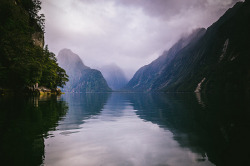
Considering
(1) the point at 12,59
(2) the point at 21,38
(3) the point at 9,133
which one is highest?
Answer: (2) the point at 21,38

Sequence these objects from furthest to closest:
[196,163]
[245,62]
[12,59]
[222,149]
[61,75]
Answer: [245,62] → [61,75] → [12,59] → [222,149] → [196,163]

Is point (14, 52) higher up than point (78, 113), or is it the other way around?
point (14, 52)

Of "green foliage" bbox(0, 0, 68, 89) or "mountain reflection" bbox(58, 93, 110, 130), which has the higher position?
"green foliage" bbox(0, 0, 68, 89)

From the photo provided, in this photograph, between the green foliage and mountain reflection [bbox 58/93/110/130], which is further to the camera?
the green foliage

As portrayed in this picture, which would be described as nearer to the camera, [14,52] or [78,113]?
[78,113]

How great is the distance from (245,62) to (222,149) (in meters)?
201

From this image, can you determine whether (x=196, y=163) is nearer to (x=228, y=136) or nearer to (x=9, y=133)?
(x=228, y=136)

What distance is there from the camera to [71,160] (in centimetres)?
603

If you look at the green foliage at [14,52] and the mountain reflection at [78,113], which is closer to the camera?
the mountain reflection at [78,113]

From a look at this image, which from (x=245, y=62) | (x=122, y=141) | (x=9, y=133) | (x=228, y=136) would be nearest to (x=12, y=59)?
(x=9, y=133)

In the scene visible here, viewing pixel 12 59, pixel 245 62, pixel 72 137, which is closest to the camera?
pixel 72 137

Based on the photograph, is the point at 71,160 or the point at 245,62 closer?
the point at 71,160

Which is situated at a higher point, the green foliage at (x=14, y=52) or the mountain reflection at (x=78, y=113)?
the green foliage at (x=14, y=52)

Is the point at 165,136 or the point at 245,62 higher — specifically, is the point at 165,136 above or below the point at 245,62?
below
